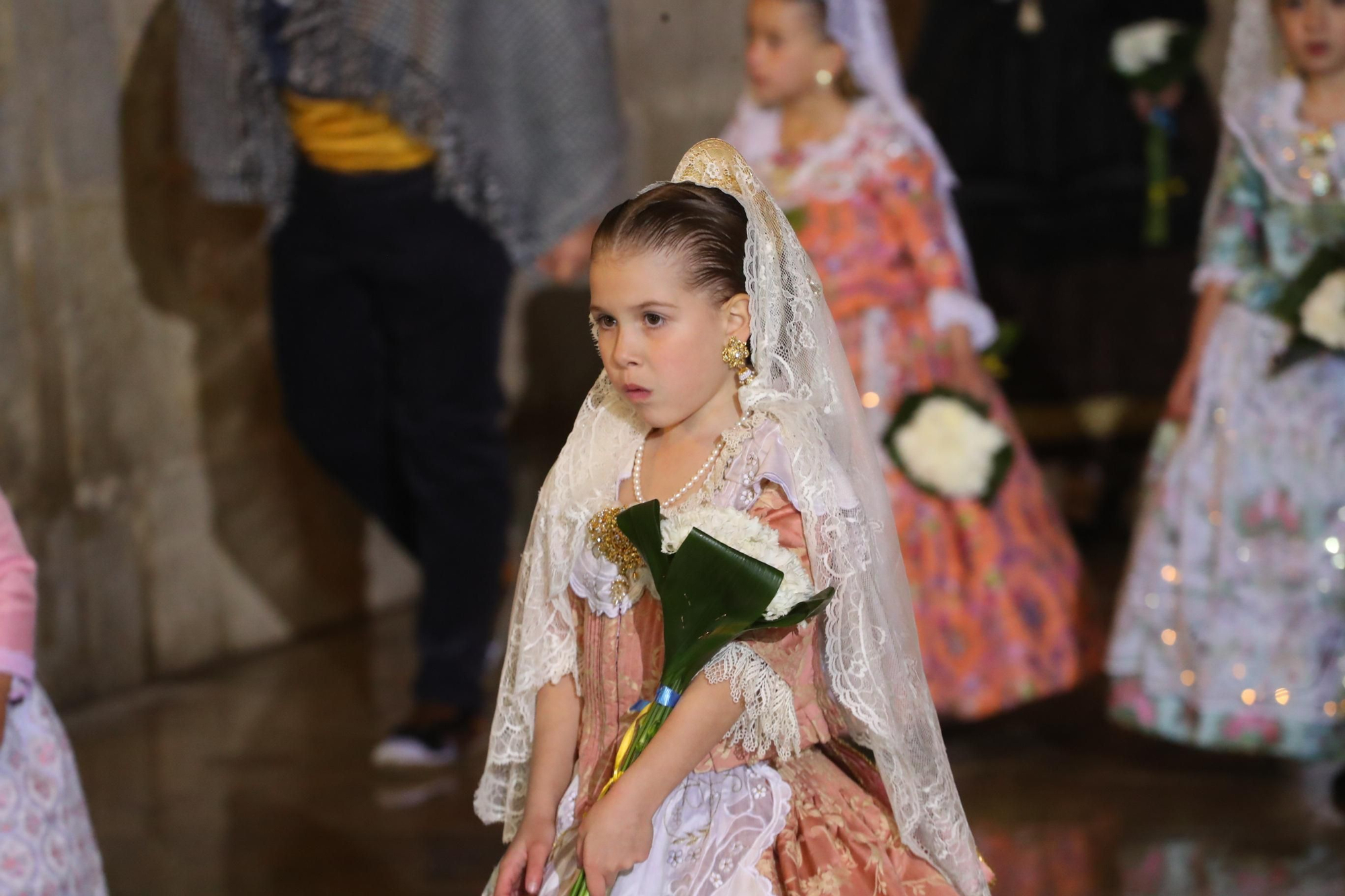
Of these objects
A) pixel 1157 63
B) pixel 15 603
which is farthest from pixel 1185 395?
pixel 15 603

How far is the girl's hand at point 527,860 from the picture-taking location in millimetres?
2219

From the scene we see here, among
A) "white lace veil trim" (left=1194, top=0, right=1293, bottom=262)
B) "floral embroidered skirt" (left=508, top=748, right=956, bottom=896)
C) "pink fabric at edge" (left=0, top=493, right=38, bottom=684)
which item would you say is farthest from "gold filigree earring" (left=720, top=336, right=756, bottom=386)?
"white lace veil trim" (left=1194, top=0, right=1293, bottom=262)

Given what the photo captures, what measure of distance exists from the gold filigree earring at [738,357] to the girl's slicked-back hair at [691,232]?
0.21ft

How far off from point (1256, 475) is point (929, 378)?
815 millimetres

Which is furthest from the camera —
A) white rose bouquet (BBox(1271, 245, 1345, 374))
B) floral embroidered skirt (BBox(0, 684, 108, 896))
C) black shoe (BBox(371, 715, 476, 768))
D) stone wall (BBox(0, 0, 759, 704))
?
stone wall (BBox(0, 0, 759, 704))

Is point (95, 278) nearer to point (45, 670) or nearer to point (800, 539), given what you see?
point (45, 670)

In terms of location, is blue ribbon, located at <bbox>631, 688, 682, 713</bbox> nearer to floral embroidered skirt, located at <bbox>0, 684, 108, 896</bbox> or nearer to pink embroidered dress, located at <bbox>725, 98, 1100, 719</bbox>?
floral embroidered skirt, located at <bbox>0, 684, 108, 896</bbox>

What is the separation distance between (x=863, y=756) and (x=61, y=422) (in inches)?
122

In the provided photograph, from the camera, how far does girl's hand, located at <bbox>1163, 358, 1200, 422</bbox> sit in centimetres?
407

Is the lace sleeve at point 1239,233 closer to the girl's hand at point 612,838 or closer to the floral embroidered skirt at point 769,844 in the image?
the floral embroidered skirt at point 769,844

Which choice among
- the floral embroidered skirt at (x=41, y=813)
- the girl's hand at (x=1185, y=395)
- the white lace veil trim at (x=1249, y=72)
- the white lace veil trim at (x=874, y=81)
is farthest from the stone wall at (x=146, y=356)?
the floral embroidered skirt at (x=41, y=813)

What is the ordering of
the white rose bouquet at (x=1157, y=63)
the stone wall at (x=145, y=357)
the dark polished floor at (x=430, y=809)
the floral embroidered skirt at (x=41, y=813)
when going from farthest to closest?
the white rose bouquet at (x=1157, y=63) → the stone wall at (x=145, y=357) → the dark polished floor at (x=430, y=809) → the floral embroidered skirt at (x=41, y=813)

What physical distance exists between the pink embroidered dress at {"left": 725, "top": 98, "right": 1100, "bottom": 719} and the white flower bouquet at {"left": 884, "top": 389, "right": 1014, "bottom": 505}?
0.05 meters

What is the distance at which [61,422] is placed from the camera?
15.5 feet
